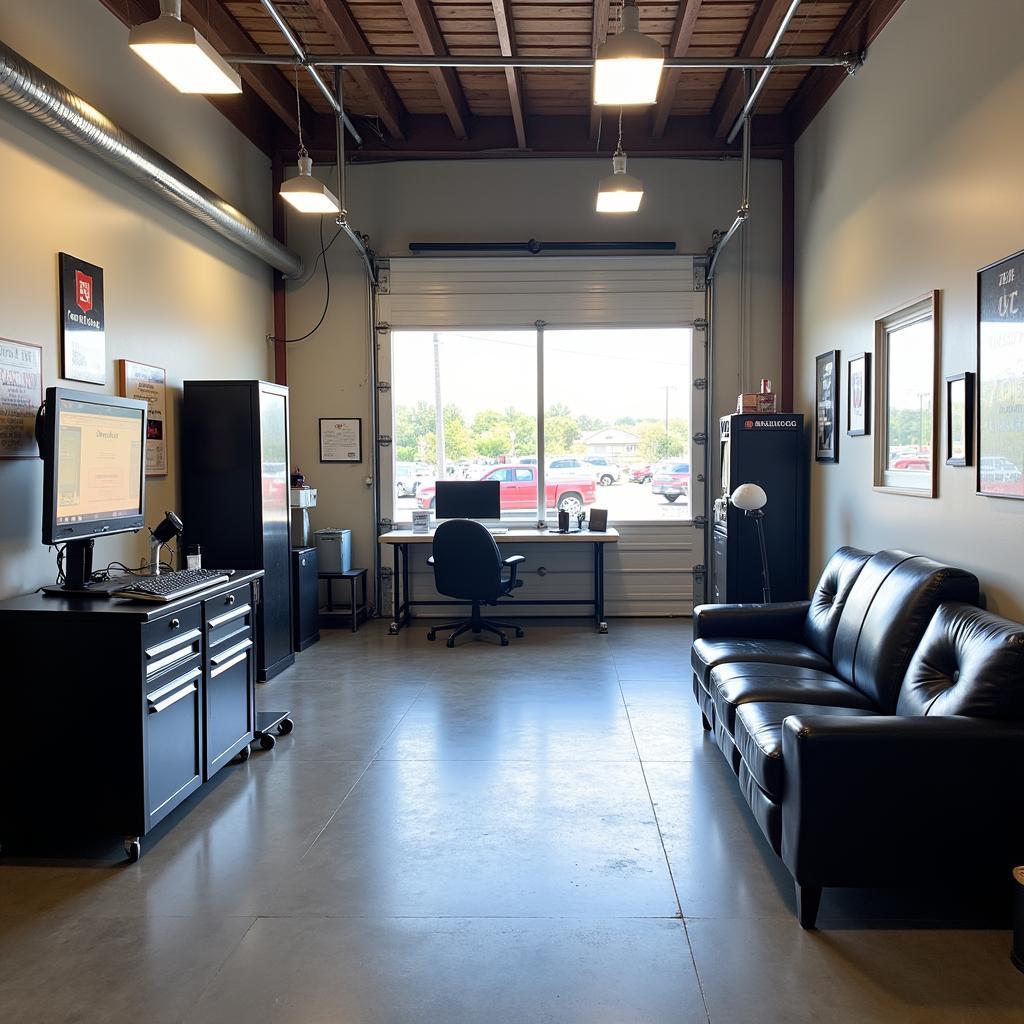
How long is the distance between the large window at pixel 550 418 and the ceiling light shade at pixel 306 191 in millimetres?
2005

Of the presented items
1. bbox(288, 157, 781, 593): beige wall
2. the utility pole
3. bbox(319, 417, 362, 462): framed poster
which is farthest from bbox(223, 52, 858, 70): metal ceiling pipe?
bbox(319, 417, 362, 462): framed poster

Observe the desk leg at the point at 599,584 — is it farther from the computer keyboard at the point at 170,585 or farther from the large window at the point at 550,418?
the computer keyboard at the point at 170,585

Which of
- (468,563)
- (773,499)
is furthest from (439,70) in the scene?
(773,499)

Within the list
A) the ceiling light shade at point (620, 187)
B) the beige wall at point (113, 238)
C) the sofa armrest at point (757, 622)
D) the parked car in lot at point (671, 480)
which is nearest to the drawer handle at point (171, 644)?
the beige wall at point (113, 238)

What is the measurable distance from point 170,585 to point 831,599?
2.98 meters

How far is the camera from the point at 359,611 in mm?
6883

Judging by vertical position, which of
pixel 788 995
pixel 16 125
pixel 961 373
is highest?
pixel 16 125

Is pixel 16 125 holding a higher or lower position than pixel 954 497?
higher

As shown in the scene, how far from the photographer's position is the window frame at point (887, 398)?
3906mm

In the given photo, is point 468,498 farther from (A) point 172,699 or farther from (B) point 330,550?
(A) point 172,699

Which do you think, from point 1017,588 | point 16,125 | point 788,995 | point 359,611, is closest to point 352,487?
point 359,611

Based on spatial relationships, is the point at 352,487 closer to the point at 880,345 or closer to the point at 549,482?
the point at 549,482

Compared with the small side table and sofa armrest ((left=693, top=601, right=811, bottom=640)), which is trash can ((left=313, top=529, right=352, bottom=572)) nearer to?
the small side table

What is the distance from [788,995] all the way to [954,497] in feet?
7.86
